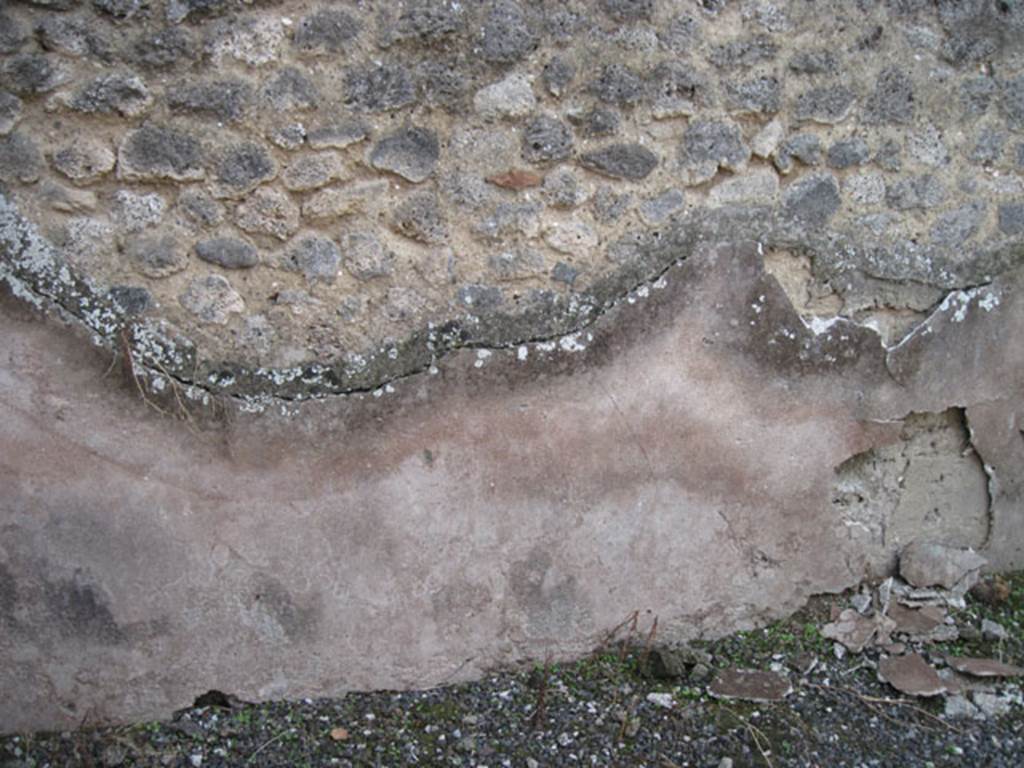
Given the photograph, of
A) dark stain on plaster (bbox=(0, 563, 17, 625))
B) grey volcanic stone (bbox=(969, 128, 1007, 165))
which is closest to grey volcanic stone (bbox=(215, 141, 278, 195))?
dark stain on plaster (bbox=(0, 563, 17, 625))

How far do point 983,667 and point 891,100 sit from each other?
1.55 meters

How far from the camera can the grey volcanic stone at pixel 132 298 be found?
2.29 m

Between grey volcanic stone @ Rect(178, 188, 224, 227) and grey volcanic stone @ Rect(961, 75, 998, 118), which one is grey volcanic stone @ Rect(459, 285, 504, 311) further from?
grey volcanic stone @ Rect(961, 75, 998, 118)

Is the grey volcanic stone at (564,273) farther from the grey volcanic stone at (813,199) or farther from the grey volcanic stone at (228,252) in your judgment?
the grey volcanic stone at (228,252)

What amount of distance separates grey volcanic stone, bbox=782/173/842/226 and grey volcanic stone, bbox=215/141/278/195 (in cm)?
134

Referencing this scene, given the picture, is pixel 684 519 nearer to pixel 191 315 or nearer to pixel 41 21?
pixel 191 315

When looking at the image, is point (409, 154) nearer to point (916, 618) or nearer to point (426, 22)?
point (426, 22)

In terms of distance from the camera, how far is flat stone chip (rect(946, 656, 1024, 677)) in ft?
8.86

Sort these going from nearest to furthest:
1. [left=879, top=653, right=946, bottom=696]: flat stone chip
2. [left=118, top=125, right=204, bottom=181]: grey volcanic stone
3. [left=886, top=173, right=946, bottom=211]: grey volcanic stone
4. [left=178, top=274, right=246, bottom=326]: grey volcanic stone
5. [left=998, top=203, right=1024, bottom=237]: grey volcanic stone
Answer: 1. [left=118, top=125, right=204, bottom=181]: grey volcanic stone
2. [left=178, top=274, right=246, bottom=326]: grey volcanic stone
3. [left=879, top=653, right=946, bottom=696]: flat stone chip
4. [left=886, top=173, right=946, bottom=211]: grey volcanic stone
5. [left=998, top=203, right=1024, bottom=237]: grey volcanic stone

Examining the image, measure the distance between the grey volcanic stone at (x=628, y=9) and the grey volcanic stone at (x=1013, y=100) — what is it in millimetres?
1100

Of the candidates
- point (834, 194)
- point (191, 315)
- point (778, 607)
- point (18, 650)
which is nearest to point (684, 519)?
point (778, 607)

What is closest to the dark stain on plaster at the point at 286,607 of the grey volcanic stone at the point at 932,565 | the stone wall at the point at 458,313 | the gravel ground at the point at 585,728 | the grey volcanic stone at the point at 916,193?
the stone wall at the point at 458,313

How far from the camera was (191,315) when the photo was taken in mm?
2336

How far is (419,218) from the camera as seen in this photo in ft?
7.87
